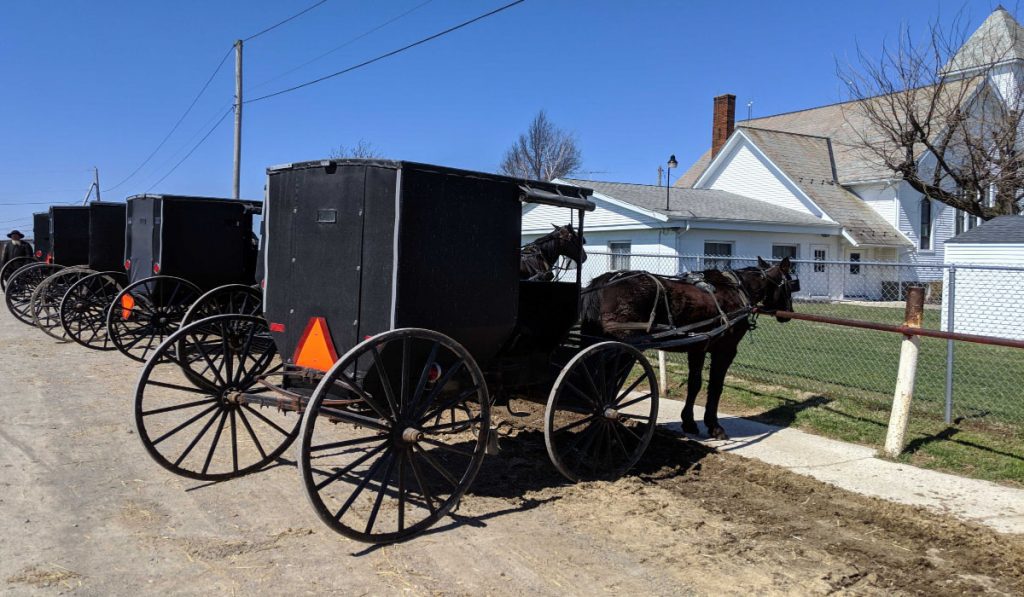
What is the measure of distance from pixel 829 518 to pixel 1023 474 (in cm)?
232

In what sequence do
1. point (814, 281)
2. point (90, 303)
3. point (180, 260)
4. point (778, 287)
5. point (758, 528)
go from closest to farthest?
point (758, 528)
point (778, 287)
point (180, 260)
point (90, 303)
point (814, 281)

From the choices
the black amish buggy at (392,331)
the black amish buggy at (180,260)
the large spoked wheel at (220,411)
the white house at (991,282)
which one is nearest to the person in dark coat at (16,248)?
the black amish buggy at (180,260)

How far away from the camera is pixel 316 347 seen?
15.8 feet

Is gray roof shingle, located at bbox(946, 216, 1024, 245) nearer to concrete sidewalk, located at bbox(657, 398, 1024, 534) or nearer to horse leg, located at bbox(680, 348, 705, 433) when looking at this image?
concrete sidewalk, located at bbox(657, 398, 1024, 534)

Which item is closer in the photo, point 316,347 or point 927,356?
point 316,347

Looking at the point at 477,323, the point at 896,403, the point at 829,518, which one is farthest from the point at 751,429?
the point at 477,323

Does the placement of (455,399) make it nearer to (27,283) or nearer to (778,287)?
(778,287)

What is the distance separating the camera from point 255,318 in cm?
559

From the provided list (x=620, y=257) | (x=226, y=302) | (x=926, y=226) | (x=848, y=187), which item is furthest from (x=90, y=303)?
(x=926, y=226)

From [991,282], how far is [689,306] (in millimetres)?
12049

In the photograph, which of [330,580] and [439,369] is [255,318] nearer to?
[439,369]

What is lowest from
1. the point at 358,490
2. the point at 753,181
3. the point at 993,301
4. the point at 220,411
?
the point at 358,490

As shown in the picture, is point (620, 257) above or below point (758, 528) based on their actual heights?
above

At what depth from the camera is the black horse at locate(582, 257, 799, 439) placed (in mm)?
6918
